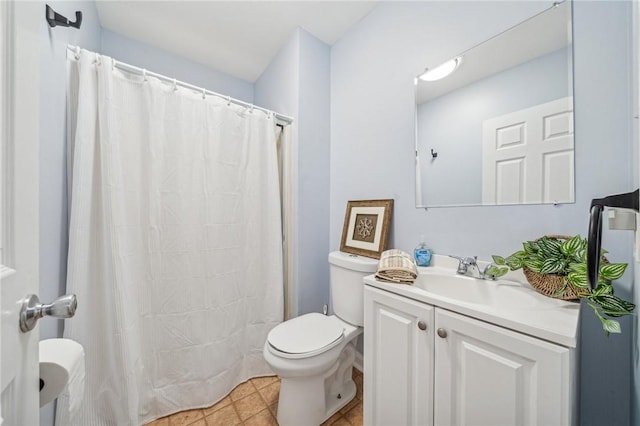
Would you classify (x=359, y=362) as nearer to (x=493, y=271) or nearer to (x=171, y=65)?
(x=493, y=271)

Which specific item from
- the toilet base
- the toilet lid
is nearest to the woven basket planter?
the toilet lid

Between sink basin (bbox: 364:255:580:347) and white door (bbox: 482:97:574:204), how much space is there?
34cm

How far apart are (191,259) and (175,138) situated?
27.3 inches

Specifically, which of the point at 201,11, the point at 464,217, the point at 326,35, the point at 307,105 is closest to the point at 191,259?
the point at 307,105

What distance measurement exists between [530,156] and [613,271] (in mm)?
507

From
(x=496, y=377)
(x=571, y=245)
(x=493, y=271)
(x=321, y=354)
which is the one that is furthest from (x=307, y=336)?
(x=571, y=245)

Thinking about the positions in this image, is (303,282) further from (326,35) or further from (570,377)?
(326,35)

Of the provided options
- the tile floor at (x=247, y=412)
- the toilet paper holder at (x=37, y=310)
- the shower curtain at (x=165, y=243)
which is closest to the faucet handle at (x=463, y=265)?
the tile floor at (x=247, y=412)

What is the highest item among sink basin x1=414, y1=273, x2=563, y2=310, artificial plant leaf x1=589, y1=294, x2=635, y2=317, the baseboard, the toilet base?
artificial plant leaf x1=589, y1=294, x2=635, y2=317

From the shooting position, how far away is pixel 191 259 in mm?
1345

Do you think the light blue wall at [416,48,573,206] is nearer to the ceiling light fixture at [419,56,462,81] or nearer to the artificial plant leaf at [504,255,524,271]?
the ceiling light fixture at [419,56,462,81]

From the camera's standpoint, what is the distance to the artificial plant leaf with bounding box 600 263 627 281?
641mm

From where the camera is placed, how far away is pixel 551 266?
2.49 ft

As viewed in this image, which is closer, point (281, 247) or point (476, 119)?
point (476, 119)
